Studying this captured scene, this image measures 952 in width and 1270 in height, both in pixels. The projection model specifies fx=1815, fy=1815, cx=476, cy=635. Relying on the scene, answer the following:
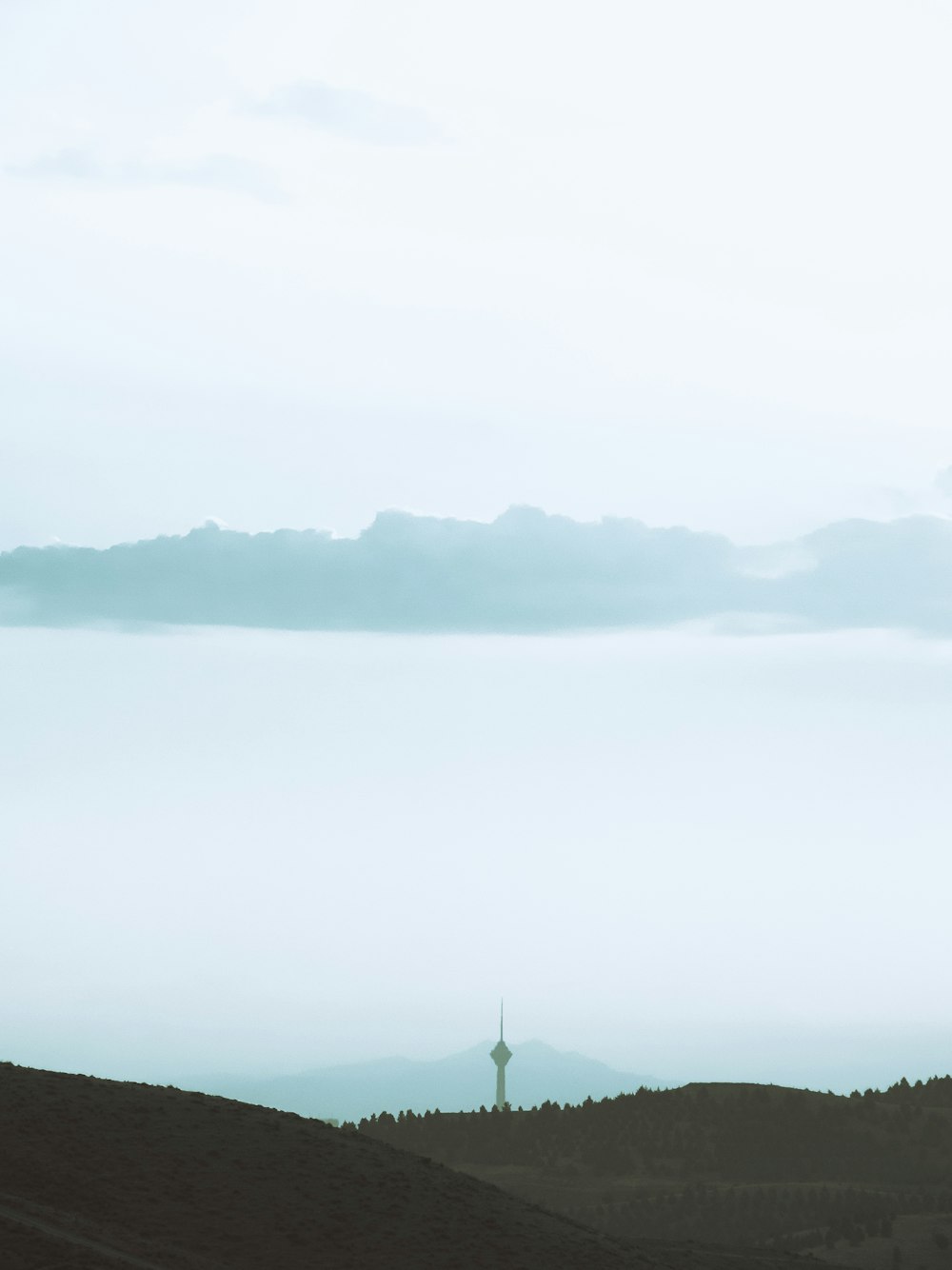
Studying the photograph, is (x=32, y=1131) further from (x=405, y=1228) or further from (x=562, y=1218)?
(x=562, y=1218)

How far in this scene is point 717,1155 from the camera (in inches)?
3219

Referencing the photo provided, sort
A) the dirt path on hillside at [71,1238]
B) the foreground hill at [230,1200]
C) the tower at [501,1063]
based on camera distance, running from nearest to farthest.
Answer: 1. the dirt path on hillside at [71,1238]
2. the foreground hill at [230,1200]
3. the tower at [501,1063]

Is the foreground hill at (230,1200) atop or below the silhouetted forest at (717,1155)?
atop

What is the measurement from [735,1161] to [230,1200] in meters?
45.3

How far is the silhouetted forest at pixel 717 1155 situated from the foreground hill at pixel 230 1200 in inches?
635

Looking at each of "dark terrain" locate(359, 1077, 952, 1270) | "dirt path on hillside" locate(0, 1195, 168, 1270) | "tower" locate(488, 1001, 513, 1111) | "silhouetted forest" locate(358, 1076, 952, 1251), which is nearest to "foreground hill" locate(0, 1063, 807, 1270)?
"dirt path on hillside" locate(0, 1195, 168, 1270)

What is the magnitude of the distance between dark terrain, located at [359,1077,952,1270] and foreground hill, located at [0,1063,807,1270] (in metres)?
13.0

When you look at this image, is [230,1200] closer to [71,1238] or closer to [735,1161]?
[71,1238]

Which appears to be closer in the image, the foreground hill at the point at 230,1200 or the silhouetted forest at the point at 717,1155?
the foreground hill at the point at 230,1200

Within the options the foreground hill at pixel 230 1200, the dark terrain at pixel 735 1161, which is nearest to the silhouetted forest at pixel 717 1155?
the dark terrain at pixel 735 1161

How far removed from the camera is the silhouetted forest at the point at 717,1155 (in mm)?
66312

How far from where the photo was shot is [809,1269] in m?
50.6

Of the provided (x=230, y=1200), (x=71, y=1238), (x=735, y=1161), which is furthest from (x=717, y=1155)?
(x=71, y=1238)

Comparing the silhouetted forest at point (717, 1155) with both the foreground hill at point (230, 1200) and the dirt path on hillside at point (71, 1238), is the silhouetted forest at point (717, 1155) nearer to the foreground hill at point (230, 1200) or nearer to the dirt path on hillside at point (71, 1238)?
the foreground hill at point (230, 1200)
